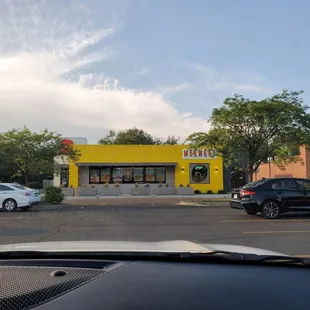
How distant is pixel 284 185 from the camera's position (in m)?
15.8

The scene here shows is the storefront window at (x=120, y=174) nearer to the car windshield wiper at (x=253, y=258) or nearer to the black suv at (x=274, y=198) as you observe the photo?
the black suv at (x=274, y=198)

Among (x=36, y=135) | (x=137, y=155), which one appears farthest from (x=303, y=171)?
(x=36, y=135)

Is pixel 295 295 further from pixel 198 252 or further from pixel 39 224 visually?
pixel 39 224

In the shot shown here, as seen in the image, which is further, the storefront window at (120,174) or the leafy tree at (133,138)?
the leafy tree at (133,138)

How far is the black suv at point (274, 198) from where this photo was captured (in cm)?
1541

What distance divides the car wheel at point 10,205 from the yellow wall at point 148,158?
56.3 ft

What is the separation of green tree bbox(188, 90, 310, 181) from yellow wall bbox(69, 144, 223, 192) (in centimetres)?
Result: 1370

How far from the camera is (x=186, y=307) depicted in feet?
6.13

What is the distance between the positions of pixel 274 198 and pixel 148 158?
75.1ft

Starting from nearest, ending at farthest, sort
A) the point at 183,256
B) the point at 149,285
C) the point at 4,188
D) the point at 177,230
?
the point at 149,285, the point at 183,256, the point at 177,230, the point at 4,188

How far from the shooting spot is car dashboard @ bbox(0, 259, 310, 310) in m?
1.89

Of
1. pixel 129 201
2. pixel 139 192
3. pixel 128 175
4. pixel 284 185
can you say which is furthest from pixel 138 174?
pixel 284 185

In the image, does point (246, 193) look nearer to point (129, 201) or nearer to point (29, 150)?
point (129, 201)

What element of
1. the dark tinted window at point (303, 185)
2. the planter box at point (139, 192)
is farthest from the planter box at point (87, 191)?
the dark tinted window at point (303, 185)
